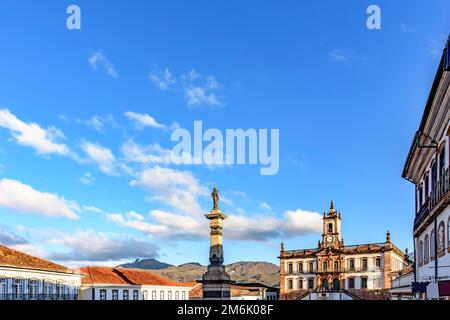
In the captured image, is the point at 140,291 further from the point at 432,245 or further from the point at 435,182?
the point at 435,182

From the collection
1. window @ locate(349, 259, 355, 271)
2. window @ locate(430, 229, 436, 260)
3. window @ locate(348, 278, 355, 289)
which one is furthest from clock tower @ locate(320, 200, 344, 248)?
window @ locate(430, 229, 436, 260)

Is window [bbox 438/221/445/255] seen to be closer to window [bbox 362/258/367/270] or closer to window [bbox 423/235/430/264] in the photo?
window [bbox 423/235/430/264]

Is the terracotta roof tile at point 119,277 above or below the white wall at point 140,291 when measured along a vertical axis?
above

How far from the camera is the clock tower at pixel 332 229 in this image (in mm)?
53156

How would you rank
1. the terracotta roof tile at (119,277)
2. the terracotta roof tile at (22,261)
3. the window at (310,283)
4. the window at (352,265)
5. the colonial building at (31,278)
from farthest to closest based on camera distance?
the window at (310,283) → the window at (352,265) → the terracotta roof tile at (119,277) → the terracotta roof tile at (22,261) → the colonial building at (31,278)

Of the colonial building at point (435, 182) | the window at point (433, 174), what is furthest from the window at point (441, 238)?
the window at point (433, 174)

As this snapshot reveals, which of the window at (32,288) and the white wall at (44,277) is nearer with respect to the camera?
the white wall at (44,277)

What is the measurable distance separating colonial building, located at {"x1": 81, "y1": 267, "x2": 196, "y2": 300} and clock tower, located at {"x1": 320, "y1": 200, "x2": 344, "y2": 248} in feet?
66.3

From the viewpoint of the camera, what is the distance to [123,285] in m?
33.3

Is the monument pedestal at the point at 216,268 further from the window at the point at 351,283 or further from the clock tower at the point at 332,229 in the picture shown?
the window at the point at 351,283

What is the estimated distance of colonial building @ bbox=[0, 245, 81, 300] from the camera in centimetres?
2200
